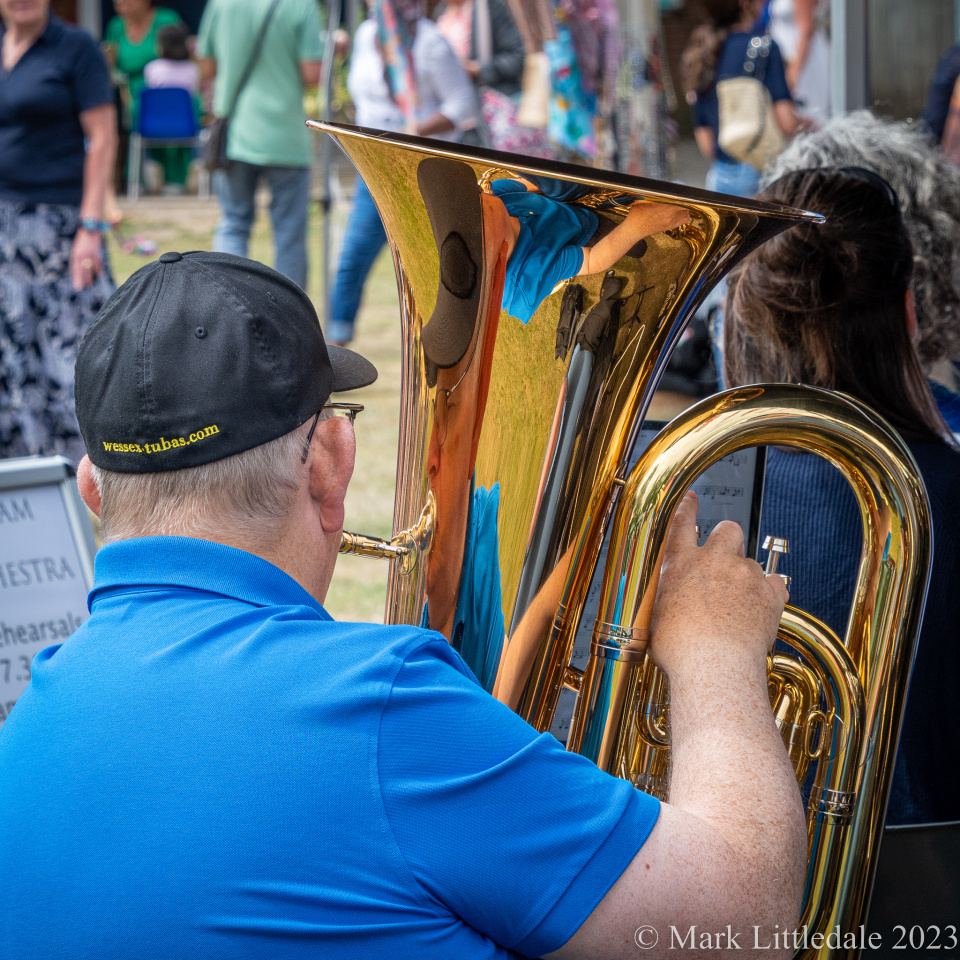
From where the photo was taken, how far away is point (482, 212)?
0.97 meters

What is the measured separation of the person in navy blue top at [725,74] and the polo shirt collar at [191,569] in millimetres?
3496

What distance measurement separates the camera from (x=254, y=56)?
478cm

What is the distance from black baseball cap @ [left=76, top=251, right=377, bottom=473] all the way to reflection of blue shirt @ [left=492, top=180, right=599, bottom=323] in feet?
0.68

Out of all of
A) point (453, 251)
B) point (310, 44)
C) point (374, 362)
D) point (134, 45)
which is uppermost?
point (134, 45)

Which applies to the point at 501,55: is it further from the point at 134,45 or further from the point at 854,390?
the point at 134,45

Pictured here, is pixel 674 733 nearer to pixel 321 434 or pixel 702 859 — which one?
pixel 702 859

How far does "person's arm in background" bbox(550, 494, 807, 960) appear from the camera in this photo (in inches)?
29.0

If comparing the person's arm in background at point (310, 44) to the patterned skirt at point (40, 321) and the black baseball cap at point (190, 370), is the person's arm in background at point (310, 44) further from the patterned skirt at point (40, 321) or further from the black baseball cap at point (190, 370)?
the black baseball cap at point (190, 370)

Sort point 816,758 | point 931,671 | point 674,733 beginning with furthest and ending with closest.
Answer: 1. point 931,671
2. point 816,758
3. point 674,733

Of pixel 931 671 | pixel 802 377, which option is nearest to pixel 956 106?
pixel 802 377

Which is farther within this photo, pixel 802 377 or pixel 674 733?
pixel 802 377

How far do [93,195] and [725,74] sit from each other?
232 centimetres

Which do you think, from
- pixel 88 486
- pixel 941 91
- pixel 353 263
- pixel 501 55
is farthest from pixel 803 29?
pixel 88 486

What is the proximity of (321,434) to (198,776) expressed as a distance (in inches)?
12.2
